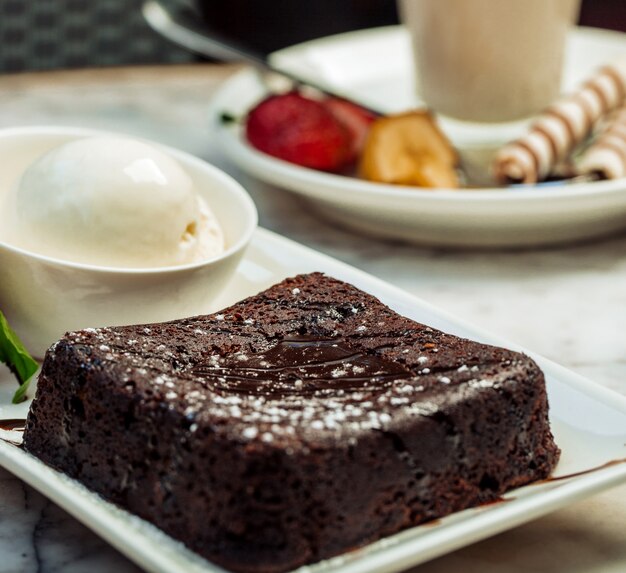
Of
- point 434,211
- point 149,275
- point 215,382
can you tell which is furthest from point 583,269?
point 215,382

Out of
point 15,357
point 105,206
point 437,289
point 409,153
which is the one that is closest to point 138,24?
point 409,153

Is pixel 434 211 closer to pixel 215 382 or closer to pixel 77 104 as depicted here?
pixel 215 382

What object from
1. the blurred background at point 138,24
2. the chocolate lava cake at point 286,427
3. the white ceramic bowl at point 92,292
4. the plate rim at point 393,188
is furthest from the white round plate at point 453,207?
the blurred background at point 138,24

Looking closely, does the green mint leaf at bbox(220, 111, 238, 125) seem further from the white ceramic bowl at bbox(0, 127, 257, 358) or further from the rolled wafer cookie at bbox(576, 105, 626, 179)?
the white ceramic bowl at bbox(0, 127, 257, 358)

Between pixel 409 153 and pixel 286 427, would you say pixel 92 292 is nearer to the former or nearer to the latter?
pixel 286 427

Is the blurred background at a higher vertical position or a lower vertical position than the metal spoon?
lower

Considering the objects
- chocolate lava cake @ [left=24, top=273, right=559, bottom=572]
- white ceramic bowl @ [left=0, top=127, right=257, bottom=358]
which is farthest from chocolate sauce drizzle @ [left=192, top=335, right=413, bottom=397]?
white ceramic bowl @ [left=0, top=127, right=257, bottom=358]

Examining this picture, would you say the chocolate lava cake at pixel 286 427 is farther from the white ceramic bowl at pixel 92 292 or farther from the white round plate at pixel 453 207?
the white round plate at pixel 453 207
